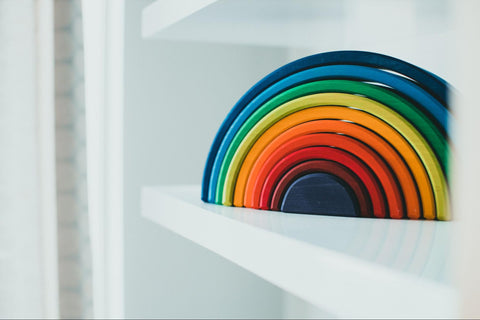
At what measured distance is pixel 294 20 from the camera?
68 centimetres

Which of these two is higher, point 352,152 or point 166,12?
point 166,12

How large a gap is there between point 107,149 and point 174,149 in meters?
0.14

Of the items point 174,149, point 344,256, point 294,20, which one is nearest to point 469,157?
point 344,256

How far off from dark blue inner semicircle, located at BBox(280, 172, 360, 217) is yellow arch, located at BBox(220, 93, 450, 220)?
0.22 feet

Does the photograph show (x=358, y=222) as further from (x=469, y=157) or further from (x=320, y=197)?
(x=469, y=157)

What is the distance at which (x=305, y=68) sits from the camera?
1.92 feet

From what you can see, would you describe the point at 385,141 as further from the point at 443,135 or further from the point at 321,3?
the point at 321,3

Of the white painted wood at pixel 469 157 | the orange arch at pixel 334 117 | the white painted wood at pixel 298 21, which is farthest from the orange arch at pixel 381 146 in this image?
the white painted wood at pixel 469 157

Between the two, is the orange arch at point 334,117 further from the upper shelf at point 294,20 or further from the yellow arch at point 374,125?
the upper shelf at point 294,20

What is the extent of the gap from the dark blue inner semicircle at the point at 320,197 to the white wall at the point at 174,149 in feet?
1.78

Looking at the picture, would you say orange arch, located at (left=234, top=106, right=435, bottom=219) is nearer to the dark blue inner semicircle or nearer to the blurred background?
the dark blue inner semicircle

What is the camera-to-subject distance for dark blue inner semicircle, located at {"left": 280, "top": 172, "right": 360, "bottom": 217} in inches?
21.0

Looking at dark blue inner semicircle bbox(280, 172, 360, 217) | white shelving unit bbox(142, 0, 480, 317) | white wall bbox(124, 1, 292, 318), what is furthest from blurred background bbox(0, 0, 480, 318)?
dark blue inner semicircle bbox(280, 172, 360, 217)

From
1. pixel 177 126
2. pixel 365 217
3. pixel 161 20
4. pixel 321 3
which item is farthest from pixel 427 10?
pixel 177 126
